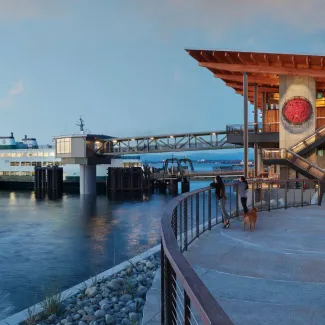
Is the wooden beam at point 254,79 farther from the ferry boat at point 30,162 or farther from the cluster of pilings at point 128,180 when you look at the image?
the ferry boat at point 30,162

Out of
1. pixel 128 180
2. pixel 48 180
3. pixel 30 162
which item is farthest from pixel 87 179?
pixel 30 162

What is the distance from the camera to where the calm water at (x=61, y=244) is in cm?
1595

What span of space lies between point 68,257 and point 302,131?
67.8 ft

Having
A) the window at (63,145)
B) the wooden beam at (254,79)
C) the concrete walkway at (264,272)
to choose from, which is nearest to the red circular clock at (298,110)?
the wooden beam at (254,79)

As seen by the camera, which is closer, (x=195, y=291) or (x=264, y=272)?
(x=195, y=291)

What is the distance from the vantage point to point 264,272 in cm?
814

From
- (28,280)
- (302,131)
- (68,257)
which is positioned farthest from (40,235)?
(302,131)

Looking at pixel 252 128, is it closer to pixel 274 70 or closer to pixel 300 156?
pixel 274 70

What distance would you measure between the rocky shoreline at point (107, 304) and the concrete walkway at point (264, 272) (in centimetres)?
83

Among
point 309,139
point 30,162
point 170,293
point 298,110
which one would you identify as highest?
point 298,110

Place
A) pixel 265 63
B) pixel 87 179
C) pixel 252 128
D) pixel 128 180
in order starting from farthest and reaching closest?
pixel 128 180 → pixel 87 179 → pixel 252 128 → pixel 265 63

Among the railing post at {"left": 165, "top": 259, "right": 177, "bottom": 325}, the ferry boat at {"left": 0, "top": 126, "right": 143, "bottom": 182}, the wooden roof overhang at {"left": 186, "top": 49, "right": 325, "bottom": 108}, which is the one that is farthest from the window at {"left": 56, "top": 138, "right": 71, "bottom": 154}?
the railing post at {"left": 165, "top": 259, "right": 177, "bottom": 325}

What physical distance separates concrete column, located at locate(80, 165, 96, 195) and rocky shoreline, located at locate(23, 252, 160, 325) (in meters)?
58.0

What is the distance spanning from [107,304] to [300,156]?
2421 cm
